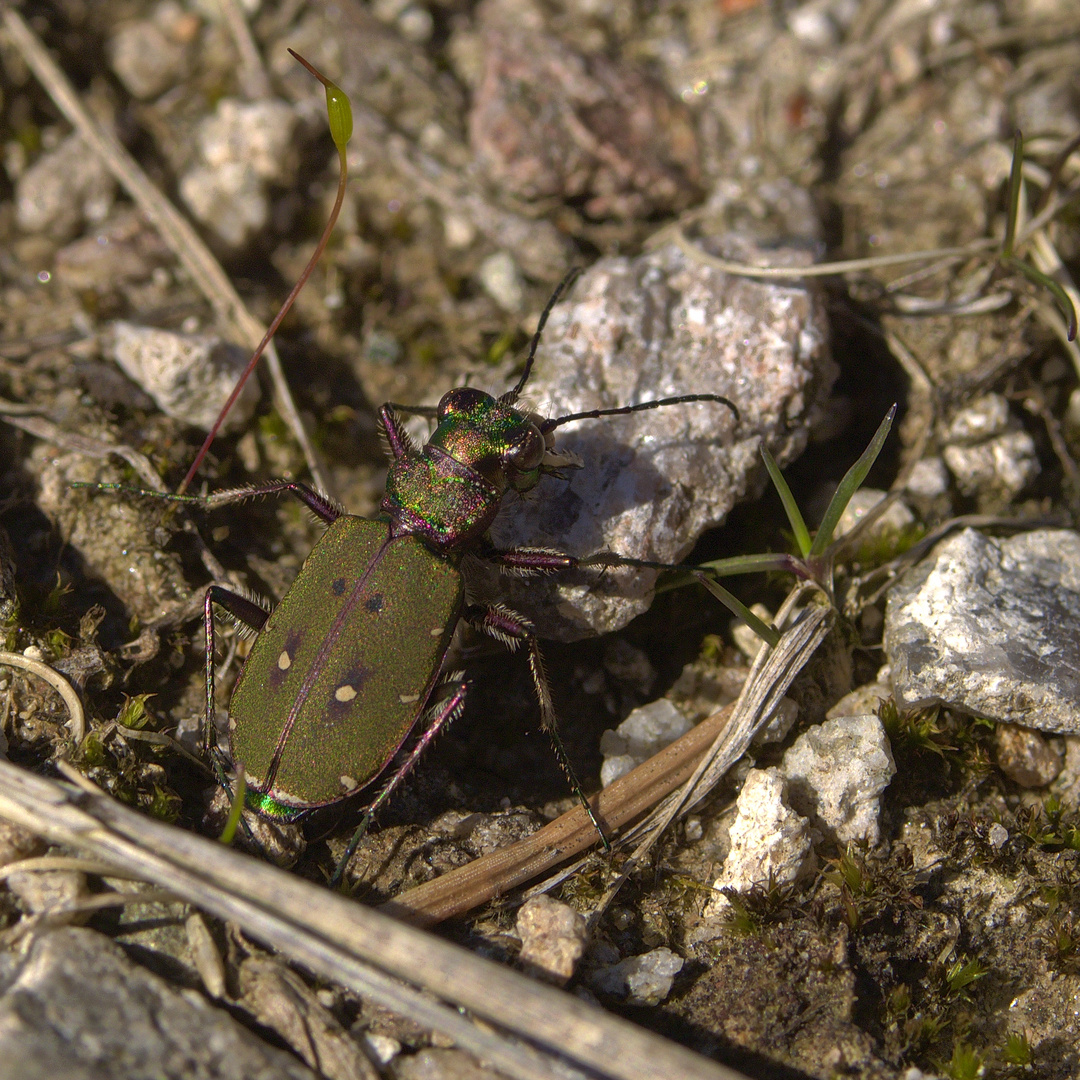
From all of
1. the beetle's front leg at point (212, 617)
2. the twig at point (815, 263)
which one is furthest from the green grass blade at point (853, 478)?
the beetle's front leg at point (212, 617)

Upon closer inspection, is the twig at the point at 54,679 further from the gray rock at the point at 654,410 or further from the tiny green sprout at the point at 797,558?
the tiny green sprout at the point at 797,558

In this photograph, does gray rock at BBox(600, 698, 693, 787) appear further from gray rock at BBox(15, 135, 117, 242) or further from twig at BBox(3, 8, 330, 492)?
gray rock at BBox(15, 135, 117, 242)

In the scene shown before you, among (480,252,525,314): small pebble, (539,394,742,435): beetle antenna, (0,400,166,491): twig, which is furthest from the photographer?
(480,252,525,314): small pebble

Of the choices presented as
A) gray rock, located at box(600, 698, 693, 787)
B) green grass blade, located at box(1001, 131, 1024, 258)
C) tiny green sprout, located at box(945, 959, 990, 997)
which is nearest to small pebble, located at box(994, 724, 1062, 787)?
tiny green sprout, located at box(945, 959, 990, 997)

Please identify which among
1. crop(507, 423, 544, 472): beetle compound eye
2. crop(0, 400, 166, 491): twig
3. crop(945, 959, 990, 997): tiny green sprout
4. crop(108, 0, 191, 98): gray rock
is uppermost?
crop(108, 0, 191, 98): gray rock

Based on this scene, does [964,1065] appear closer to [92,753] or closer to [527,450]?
[527,450]

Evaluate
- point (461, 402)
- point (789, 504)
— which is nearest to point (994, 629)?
point (789, 504)
